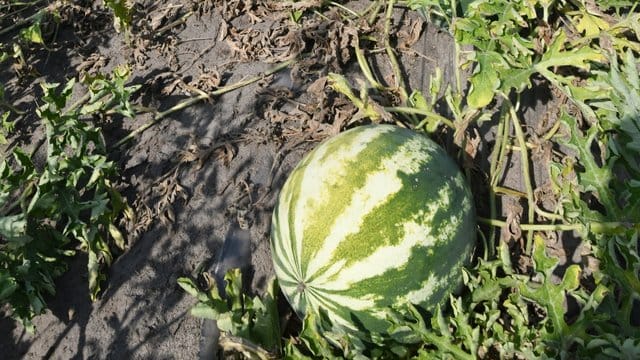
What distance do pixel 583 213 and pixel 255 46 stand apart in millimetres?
1913

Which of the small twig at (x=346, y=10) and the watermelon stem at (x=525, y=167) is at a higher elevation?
the small twig at (x=346, y=10)

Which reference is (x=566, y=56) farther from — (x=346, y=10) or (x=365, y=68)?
(x=346, y=10)

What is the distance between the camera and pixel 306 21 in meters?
3.13

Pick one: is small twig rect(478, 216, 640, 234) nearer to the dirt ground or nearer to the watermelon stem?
the watermelon stem

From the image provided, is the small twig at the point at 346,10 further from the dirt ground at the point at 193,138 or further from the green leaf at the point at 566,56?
the green leaf at the point at 566,56

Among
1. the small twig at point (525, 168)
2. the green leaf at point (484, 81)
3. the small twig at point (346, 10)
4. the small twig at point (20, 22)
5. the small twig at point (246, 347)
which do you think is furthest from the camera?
the small twig at point (20, 22)

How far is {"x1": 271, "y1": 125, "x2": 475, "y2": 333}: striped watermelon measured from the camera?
1917 millimetres

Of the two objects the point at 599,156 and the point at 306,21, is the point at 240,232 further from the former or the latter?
the point at 599,156

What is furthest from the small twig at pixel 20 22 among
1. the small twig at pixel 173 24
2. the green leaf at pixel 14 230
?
the green leaf at pixel 14 230

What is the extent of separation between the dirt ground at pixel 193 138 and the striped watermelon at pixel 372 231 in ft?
1.67

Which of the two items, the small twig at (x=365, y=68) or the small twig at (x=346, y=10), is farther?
the small twig at (x=346, y=10)

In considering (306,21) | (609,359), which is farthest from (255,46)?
(609,359)

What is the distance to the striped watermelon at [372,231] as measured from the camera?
1.92 meters

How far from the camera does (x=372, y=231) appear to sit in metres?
1.91
